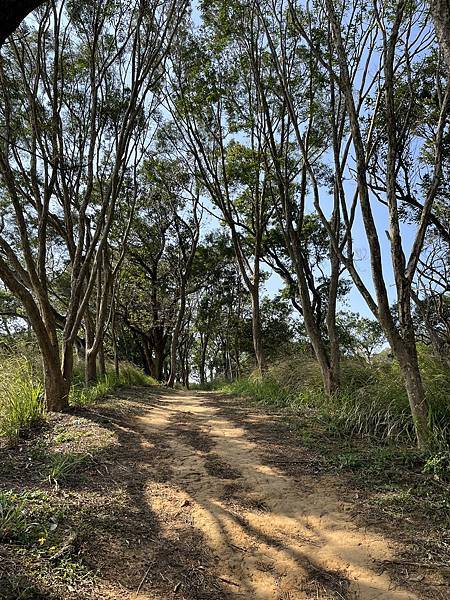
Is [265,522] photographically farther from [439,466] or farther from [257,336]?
[257,336]

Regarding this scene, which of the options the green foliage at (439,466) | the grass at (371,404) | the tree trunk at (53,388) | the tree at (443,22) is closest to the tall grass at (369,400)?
the grass at (371,404)

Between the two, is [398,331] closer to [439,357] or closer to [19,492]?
[439,357]

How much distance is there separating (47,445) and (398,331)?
13.4ft

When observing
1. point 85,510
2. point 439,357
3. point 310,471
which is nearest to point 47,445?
point 85,510

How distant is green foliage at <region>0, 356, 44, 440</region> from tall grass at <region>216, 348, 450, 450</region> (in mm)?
3822

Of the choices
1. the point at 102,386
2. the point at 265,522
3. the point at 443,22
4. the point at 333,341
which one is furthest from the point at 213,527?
the point at 102,386

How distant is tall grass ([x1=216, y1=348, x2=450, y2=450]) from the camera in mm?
4512

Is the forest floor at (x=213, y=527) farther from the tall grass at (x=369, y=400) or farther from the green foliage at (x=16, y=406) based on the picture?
the tall grass at (x=369, y=400)

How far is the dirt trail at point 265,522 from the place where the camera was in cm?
234

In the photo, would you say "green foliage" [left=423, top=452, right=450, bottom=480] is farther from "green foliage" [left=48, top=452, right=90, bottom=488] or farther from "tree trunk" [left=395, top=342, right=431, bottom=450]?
"green foliage" [left=48, top=452, right=90, bottom=488]

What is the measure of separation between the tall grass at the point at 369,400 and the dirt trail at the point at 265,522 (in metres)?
1.05

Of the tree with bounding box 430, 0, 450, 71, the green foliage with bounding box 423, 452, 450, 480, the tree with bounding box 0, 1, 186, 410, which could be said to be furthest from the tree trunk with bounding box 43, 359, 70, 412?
the tree with bounding box 430, 0, 450, 71

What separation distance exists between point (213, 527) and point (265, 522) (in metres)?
0.40

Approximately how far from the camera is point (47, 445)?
14.6 ft
